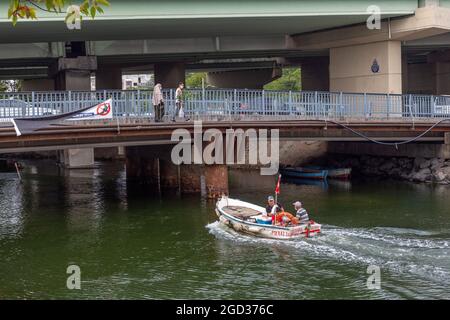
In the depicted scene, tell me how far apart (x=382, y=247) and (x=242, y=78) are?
5680 centimetres

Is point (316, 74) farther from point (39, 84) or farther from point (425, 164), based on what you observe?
point (39, 84)

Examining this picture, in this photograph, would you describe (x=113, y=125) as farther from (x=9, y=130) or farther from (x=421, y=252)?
(x=421, y=252)

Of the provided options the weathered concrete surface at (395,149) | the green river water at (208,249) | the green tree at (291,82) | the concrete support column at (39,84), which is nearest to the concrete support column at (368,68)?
the weathered concrete surface at (395,149)

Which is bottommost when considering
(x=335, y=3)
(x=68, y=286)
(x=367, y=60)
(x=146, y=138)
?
(x=68, y=286)

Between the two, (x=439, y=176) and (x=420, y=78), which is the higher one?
(x=420, y=78)

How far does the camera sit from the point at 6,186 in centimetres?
4269

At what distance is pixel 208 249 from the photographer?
23.0m

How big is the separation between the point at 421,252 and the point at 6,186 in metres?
29.5

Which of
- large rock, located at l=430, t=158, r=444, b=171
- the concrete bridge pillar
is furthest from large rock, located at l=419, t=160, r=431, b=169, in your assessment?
the concrete bridge pillar

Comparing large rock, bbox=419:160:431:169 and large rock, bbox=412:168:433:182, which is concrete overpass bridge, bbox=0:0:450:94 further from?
large rock, bbox=412:168:433:182

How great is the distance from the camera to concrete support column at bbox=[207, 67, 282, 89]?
241ft

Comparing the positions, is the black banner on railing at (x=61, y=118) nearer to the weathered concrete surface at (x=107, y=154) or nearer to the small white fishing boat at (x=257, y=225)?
the small white fishing boat at (x=257, y=225)

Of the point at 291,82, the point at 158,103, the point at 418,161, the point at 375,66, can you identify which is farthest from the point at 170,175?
the point at 291,82

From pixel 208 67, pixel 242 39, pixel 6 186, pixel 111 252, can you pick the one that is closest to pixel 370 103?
pixel 242 39
